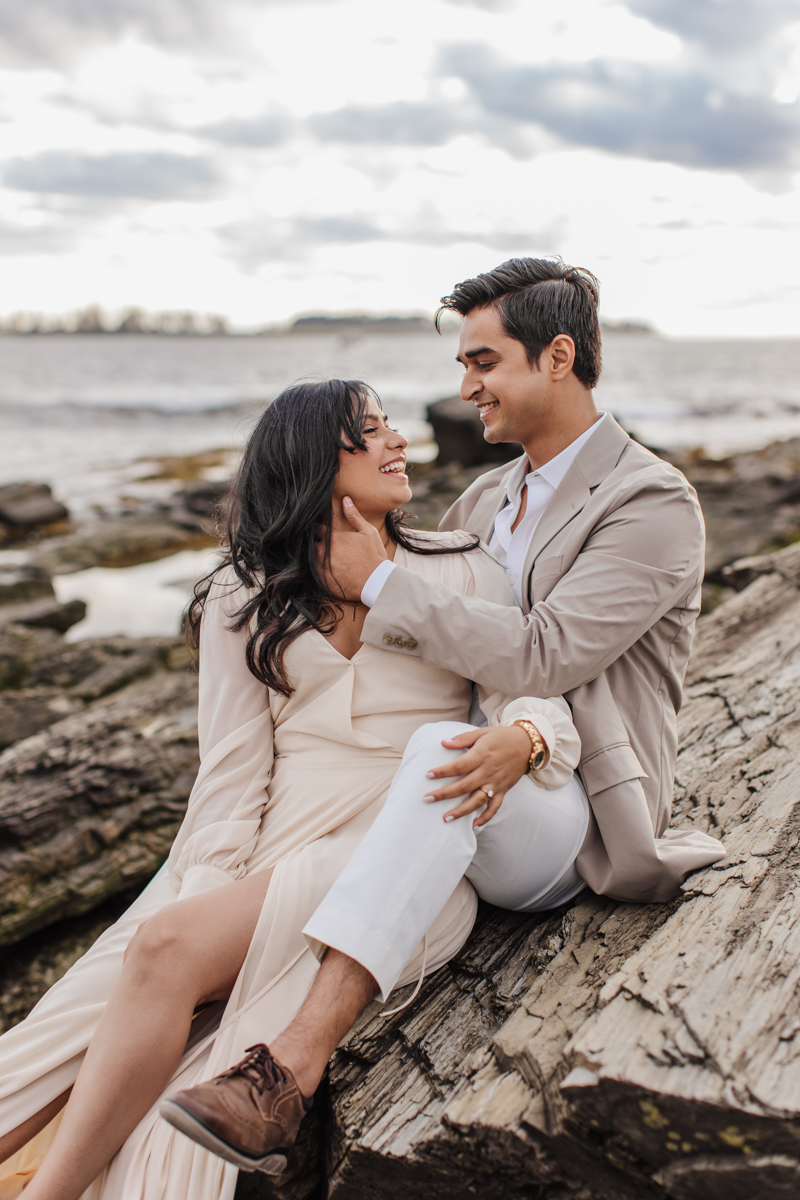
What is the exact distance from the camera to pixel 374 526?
2.91m

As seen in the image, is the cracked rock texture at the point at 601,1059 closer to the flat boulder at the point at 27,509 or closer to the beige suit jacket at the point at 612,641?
the beige suit jacket at the point at 612,641

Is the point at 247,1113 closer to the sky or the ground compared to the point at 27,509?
closer to the sky

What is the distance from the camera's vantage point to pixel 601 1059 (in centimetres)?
166

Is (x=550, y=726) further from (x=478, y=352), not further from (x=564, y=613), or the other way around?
(x=478, y=352)

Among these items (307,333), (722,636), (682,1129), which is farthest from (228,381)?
(307,333)

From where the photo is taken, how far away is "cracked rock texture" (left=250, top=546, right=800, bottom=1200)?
1549 millimetres

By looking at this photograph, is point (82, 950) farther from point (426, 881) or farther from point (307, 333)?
point (307, 333)

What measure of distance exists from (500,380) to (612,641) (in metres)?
1.18

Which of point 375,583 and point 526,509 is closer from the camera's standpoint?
point 375,583

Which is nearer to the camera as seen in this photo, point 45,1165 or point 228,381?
point 45,1165

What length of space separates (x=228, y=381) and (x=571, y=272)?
49.4 m

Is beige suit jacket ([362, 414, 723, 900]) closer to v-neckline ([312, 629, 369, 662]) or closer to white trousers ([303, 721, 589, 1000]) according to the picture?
v-neckline ([312, 629, 369, 662])

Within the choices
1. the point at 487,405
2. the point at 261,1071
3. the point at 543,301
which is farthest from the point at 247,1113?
the point at 543,301

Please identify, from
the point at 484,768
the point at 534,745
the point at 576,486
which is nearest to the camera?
the point at 484,768
